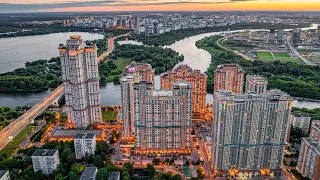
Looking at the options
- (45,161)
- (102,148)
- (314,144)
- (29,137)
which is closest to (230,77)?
(314,144)

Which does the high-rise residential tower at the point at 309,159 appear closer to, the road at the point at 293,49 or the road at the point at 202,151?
the road at the point at 202,151

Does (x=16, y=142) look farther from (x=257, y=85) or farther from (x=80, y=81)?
(x=257, y=85)

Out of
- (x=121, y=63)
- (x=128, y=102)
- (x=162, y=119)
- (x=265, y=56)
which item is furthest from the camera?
(x=265, y=56)

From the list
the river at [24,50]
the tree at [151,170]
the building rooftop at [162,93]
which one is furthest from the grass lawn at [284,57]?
the river at [24,50]

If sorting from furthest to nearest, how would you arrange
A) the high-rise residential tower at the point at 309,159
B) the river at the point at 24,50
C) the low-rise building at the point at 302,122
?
the river at the point at 24,50 → the low-rise building at the point at 302,122 → the high-rise residential tower at the point at 309,159

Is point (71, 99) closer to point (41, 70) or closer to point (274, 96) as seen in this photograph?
point (274, 96)

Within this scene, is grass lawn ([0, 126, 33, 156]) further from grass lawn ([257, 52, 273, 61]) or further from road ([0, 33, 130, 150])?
grass lawn ([257, 52, 273, 61])
